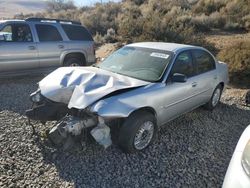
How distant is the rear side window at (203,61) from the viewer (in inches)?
238

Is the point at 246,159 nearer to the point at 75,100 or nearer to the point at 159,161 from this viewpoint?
the point at 159,161

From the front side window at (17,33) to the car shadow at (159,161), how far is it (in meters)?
4.48

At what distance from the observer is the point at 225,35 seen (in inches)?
584

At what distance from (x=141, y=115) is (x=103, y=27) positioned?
14881 millimetres

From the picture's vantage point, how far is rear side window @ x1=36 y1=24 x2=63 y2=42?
28.9 ft

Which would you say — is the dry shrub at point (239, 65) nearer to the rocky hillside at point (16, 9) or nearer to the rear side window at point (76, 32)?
the rear side window at point (76, 32)

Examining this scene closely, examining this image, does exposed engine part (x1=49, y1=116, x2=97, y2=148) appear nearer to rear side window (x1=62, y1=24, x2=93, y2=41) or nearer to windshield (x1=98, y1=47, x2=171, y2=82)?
windshield (x1=98, y1=47, x2=171, y2=82)

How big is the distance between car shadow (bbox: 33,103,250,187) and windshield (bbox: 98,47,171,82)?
1.14m

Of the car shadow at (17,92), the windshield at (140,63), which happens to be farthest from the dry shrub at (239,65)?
the car shadow at (17,92)

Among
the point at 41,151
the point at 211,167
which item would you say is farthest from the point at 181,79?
the point at 41,151

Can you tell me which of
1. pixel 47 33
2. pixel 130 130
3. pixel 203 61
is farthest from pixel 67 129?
pixel 47 33

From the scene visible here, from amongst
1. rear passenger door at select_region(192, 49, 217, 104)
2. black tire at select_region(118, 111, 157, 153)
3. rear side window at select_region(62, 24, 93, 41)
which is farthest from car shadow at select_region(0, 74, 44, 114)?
rear passenger door at select_region(192, 49, 217, 104)

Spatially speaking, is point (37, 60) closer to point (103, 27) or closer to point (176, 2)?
point (103, 27)

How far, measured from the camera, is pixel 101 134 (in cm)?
423
